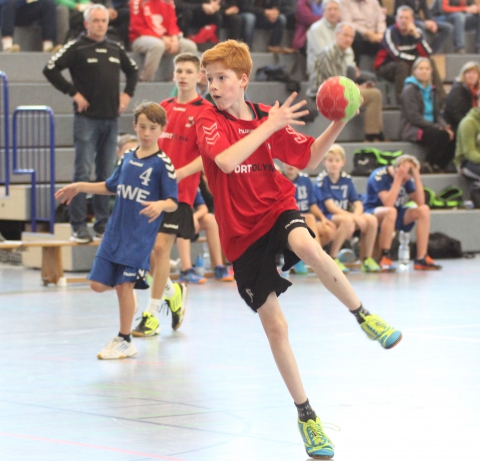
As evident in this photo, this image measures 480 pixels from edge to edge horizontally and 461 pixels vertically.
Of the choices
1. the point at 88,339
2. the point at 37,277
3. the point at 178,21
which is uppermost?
the point at 178,21

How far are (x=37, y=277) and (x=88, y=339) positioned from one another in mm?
3939

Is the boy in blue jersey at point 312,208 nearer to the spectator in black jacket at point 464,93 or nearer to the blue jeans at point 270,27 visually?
the spectator in black jacket at point 464,93

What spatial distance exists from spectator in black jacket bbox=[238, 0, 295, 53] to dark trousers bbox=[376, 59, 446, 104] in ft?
4.86

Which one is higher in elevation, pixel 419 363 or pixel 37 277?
pixel 419 363

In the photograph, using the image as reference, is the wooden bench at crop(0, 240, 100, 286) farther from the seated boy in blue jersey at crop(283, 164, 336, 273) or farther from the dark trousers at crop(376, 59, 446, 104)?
the dark trousers at crop(376, 59, 446, 104)

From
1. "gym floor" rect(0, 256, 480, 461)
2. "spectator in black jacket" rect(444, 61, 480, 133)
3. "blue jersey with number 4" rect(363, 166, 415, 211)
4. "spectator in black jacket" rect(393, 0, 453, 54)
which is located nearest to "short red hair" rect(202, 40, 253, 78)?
"gym floor" rect(0, 256, 480, 461)

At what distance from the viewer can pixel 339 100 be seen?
3883 millimetres

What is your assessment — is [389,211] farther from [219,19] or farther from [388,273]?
[219,19]

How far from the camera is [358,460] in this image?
3412 mm

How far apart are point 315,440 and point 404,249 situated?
26.0ft

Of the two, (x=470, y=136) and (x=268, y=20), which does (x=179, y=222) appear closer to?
(x=470, y=136)

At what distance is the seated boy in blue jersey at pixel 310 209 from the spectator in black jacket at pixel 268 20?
4.33m

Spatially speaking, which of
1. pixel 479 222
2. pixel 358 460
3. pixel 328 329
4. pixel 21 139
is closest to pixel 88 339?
pixel 328 329

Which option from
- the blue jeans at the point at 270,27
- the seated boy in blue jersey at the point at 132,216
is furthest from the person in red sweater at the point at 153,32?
the seated boy in blue jersey at the point at 132,216
